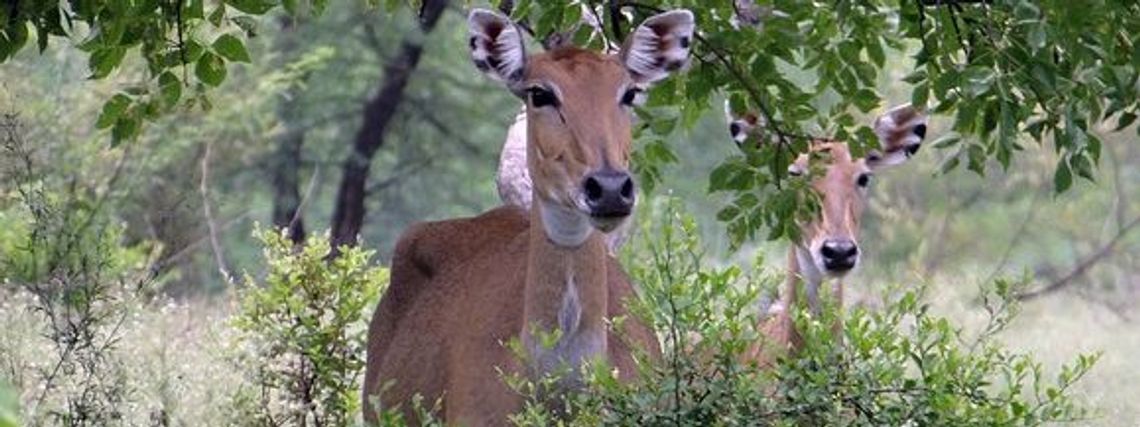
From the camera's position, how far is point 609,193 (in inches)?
278

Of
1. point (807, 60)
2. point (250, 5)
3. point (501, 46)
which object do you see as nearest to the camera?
point (250, 5)

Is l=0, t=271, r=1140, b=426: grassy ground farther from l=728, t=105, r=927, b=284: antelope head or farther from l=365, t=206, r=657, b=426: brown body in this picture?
l=728, t=105, r=927, b=284: antelope head

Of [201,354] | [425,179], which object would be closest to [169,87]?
[201,354]

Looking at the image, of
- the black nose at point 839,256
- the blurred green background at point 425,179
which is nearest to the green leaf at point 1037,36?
the black nose at point 839,256

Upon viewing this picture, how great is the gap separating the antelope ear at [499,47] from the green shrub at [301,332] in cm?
104

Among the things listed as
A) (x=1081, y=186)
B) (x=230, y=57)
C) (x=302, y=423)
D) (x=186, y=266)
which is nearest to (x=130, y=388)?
(x=302, y=423)

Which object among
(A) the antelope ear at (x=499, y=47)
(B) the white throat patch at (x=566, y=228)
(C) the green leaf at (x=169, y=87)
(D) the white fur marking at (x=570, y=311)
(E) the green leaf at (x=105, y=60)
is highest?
(E) the green leaf at (x=105, y=60)

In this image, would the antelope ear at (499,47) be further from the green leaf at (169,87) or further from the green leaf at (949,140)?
the green leaf at (949,140)

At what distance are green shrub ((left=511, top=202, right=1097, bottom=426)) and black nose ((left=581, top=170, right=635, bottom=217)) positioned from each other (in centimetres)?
84

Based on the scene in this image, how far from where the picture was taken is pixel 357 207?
23.7 metres

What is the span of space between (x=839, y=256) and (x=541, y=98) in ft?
9.55

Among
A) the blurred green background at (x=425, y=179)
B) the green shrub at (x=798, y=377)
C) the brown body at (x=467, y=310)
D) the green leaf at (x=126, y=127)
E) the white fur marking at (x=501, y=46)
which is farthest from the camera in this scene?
the blurred green background at (x=425, y=179)

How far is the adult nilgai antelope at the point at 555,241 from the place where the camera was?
725 centimetres

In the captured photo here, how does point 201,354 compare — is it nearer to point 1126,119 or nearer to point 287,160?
point 1126,119
